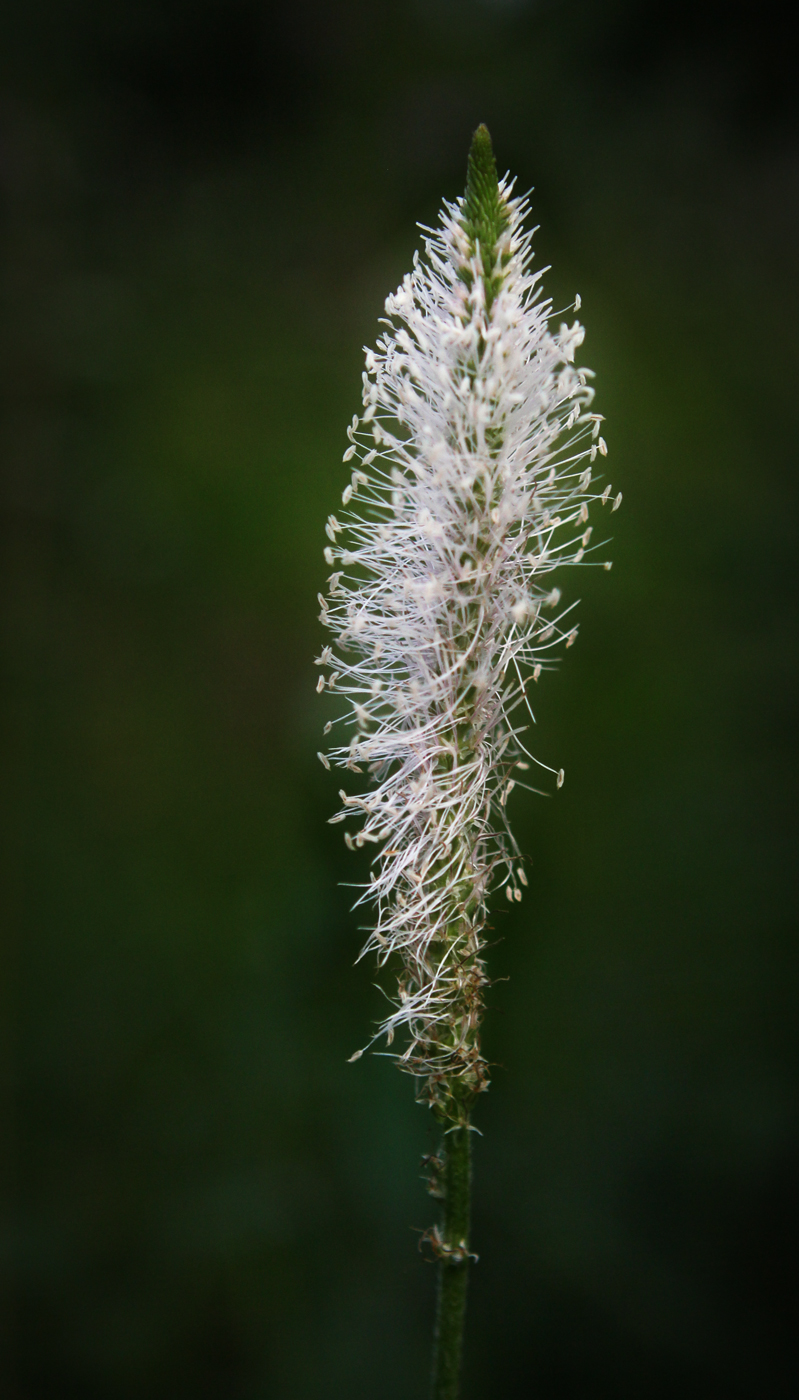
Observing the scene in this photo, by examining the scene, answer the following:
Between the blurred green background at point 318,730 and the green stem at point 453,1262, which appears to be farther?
the blurred green background at point 318,730

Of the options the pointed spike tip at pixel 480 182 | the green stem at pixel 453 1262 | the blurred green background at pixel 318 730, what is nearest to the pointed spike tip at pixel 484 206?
the pointed spike tip at pixel 480 182

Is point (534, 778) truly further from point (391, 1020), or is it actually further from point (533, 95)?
point (533, 95)

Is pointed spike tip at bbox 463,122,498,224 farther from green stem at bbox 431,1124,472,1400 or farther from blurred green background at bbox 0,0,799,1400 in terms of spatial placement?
blurred green background at bbox 0,0,799,1400

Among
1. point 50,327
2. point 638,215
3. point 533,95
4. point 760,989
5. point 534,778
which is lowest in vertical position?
point 760,989

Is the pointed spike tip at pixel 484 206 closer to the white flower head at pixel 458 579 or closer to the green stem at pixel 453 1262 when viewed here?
the white flower head at pixel 458 579

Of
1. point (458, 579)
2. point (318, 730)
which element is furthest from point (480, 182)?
point (318, 730)

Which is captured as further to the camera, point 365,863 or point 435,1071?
point 365,863

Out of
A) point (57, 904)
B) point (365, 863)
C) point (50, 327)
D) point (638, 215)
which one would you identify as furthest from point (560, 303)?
point (57, 904)

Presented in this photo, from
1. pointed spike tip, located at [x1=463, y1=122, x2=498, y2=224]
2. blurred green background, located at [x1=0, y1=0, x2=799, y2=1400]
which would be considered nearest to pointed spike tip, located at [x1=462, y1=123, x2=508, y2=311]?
pointed spike tip, located at [x1=463, y1=122, x2=498, y2=224]
